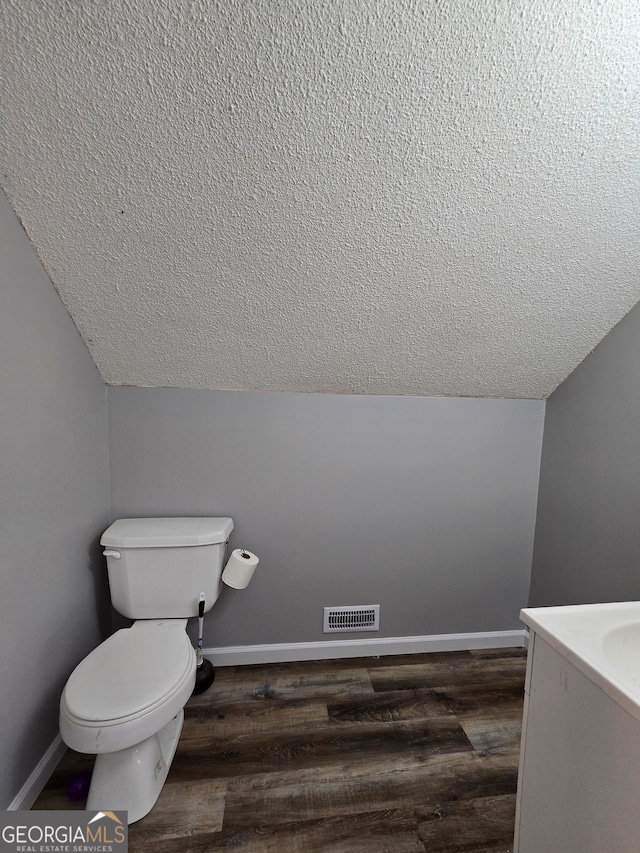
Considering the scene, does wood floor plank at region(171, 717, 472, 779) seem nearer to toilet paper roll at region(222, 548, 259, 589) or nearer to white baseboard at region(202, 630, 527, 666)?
white baseboard at region(202, 630, 527, 666)

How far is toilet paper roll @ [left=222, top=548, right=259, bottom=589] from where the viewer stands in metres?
1.65

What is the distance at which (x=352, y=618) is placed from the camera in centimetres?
196

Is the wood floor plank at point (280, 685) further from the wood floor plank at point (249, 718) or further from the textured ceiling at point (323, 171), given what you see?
the textured ceiling at point (323, 171)

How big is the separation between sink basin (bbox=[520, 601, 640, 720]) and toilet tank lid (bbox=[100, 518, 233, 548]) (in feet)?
3.82

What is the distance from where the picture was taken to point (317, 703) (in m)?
1.66

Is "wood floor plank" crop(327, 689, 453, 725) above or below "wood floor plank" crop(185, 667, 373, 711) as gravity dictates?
above

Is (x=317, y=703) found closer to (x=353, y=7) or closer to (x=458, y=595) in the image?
(x=458, y=595)

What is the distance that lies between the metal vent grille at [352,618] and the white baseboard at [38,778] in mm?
1100

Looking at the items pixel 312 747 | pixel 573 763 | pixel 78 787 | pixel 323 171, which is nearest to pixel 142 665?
pixel 78 787

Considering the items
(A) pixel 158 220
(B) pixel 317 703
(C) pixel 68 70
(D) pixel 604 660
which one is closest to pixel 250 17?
(C) pixel 68 70

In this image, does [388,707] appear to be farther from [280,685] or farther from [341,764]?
[280,685]

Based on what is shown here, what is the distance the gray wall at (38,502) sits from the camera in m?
1.12

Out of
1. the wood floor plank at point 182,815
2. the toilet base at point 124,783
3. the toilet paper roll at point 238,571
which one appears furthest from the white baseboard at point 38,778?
the toilet paper roll at point 238,571
